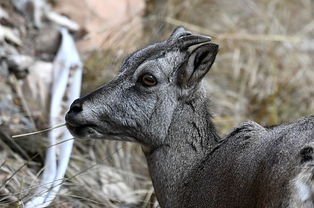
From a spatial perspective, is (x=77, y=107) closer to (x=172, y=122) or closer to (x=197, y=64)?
(x=172, y=122)

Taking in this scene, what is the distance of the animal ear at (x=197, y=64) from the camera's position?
5070 mm

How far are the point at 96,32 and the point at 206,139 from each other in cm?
390

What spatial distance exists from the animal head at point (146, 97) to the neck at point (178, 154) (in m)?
0.06

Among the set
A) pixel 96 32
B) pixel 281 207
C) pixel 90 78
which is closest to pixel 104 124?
pixel 281 207

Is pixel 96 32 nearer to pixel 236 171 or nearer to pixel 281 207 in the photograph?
pixel 236 171

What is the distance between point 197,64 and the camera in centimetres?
511

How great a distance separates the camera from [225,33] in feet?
30.9

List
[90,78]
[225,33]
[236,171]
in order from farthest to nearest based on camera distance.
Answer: [225,33] < [90,78] < [236,171]

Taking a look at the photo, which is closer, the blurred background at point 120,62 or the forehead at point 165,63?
the forehead at point 165,63

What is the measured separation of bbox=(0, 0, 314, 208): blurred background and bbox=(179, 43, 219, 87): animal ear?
4.68 ft

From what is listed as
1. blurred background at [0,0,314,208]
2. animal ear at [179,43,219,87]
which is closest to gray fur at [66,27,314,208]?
animal ear at [179,43,219,87]

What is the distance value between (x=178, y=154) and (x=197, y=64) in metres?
0.63

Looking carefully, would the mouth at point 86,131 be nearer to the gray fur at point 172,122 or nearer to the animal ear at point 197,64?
the gray fur at point 172,122

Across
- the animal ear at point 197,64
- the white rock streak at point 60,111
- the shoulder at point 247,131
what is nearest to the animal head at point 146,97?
the animal ear at point 197,64
